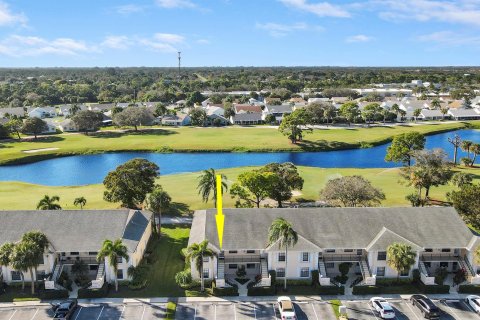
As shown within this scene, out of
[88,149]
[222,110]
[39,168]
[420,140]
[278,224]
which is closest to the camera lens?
[278,224]

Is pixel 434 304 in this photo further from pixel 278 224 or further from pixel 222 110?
pixel 222 110

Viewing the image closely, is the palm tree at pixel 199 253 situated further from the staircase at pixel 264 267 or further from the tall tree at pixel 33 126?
the tall tree at pixel 33 126

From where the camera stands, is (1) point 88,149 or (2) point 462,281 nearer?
(2) point 462,281

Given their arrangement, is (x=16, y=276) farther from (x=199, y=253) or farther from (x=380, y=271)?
(x=380, y=271)

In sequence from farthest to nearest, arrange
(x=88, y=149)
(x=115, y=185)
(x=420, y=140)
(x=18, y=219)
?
(x=88, y=149)
(x=420, y=140)
(x=115, y=185)
(x=18, y=219)

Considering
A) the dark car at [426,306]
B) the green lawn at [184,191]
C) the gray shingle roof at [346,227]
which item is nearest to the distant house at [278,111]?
the green lawn at [184,191]

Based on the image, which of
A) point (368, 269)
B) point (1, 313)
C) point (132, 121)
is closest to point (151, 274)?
point (1, 313)

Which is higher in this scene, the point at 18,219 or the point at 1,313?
the point at 18,219

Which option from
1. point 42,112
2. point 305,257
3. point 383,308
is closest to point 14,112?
point 42,112
